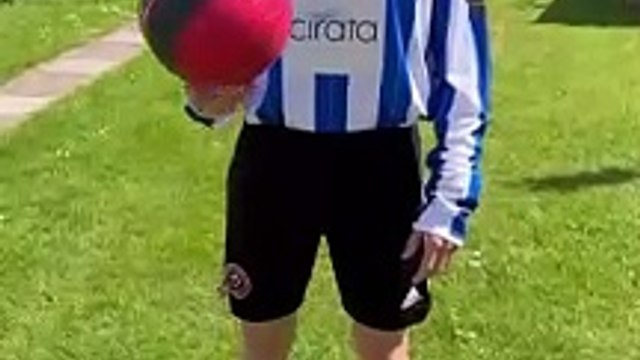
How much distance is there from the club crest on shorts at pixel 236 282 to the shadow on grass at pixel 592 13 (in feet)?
39.4

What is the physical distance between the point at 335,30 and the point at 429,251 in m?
0.53

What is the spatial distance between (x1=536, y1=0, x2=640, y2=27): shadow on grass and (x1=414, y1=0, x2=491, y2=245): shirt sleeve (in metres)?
12.1

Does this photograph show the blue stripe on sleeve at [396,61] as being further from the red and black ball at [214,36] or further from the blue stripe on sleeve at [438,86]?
the red and black ball at [214,36]

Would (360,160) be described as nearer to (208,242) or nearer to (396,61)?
(396,61)

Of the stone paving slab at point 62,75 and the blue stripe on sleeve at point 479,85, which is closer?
the blue stripe on sleeve at point 479,85

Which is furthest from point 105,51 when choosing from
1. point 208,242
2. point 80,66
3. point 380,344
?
point 380,344

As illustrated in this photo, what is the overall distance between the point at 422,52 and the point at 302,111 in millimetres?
295

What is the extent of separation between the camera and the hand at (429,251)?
144 inches

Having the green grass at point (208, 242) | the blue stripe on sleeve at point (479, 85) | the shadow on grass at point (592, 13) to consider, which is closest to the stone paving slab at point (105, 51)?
the green grass at point (208, 242)

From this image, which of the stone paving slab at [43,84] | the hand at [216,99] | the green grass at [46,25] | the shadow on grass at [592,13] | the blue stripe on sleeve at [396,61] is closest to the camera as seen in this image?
Answer: the hand at [216,99]

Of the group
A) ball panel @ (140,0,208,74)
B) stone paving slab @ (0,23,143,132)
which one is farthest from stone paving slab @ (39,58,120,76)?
ball panel @ (140,0,208,74)

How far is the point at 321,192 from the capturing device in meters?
3.76

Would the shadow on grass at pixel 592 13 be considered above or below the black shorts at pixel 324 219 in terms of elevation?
below

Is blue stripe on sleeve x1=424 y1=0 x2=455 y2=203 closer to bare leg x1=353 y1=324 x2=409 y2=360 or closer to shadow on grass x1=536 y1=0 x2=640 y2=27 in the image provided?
bare leg x1=353 y1=324 x2=409 y2=360
